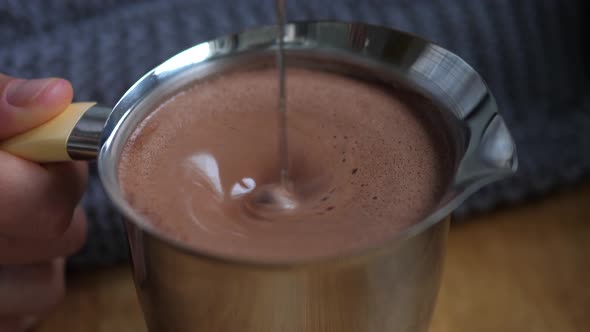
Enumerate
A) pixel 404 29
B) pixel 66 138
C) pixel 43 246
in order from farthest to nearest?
pixel 404 29
pixel 43 246
pixel 66 138

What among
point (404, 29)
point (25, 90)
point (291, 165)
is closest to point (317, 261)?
point (291, 165)

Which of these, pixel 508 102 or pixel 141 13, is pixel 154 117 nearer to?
pixel 141 13

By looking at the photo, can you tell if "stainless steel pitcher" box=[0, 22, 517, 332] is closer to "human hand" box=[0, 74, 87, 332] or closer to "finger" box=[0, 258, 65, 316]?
"human hand" box=[0, 74, 87, 332]

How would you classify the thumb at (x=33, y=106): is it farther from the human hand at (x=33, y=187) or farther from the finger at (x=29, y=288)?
the finger at (x=29, y=288)

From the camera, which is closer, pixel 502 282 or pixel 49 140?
pixel 49 140

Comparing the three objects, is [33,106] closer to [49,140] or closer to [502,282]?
[49,140]

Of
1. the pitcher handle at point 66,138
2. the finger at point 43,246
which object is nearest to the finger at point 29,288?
the finger at point 43,246

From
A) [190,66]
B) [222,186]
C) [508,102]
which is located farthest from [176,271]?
[508,102]
